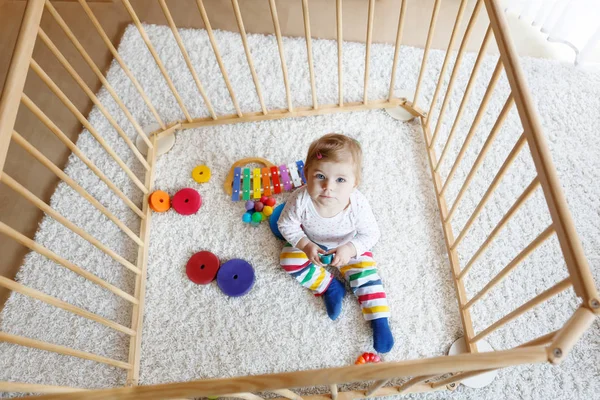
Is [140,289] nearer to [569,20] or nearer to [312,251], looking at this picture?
[312,251]

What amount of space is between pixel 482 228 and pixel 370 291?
382mm

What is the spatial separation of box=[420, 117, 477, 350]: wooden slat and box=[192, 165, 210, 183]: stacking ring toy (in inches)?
26.3

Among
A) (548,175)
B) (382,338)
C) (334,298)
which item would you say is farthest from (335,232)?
(548,175)

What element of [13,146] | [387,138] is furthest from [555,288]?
[13,146]

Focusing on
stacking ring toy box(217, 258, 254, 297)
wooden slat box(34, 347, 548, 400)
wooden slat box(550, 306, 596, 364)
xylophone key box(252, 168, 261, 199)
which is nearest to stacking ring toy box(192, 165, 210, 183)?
xylophone key box(252, 168, 261, 199)

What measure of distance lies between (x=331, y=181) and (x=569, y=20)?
42.9 inches

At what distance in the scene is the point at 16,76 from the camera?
72 centimetres

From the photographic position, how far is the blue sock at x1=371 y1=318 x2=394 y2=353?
102cm

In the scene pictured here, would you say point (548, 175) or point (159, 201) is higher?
point (159, 201)

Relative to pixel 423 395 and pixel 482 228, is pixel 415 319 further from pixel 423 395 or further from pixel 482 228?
pixel 482 228

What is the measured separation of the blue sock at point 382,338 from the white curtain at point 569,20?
1.10 metres

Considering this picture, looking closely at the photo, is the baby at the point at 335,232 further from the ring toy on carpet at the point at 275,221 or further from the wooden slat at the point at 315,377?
the wooden slat at the point at 315,377

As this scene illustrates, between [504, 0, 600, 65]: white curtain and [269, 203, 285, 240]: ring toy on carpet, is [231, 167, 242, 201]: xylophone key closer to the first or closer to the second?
[269, 203, 285, 240]: ring toy on carpet

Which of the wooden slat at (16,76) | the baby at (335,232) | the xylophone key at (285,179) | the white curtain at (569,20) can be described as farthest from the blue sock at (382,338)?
the white curtain at (569,20)
